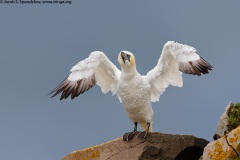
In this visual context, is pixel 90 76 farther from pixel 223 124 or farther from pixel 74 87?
pixel 223 124

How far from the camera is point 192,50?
42.1 feet

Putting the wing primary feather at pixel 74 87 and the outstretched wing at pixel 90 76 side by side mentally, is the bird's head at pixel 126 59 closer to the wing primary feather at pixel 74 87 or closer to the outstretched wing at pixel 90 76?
the outstretched wing at pixel 90 76

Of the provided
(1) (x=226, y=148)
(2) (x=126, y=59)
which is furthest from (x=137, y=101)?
(1) (x=226, y=148)

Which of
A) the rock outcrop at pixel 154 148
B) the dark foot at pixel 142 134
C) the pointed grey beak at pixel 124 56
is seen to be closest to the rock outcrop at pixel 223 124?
the rock outcrop at pixel 154 148

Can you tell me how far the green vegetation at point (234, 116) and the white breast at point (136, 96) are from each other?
6.99ft

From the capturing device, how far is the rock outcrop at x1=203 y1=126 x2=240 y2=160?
1027 cm

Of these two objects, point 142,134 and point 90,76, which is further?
point 90,76

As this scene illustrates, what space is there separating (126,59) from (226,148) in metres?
3.50

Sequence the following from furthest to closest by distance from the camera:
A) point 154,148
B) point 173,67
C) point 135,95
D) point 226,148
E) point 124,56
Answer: point 173,67 → point 135,95 → point 124,56 → point 154,148 → point 226,148

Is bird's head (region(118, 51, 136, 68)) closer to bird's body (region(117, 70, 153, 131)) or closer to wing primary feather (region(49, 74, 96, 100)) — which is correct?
bird's body (region(117, 70, 153, 131))

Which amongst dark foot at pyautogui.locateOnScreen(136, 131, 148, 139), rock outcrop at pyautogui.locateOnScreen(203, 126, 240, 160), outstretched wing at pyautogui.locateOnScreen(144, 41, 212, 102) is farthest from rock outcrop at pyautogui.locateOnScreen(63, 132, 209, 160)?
outstretched wing at pyautogui.locateOnScreen(144, 41, 212, 102)

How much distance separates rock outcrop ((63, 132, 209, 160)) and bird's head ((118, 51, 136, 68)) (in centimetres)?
177

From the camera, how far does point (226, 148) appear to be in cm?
1036

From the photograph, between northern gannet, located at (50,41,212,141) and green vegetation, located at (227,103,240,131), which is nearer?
green vegetation, located at (227,103,240,131)
